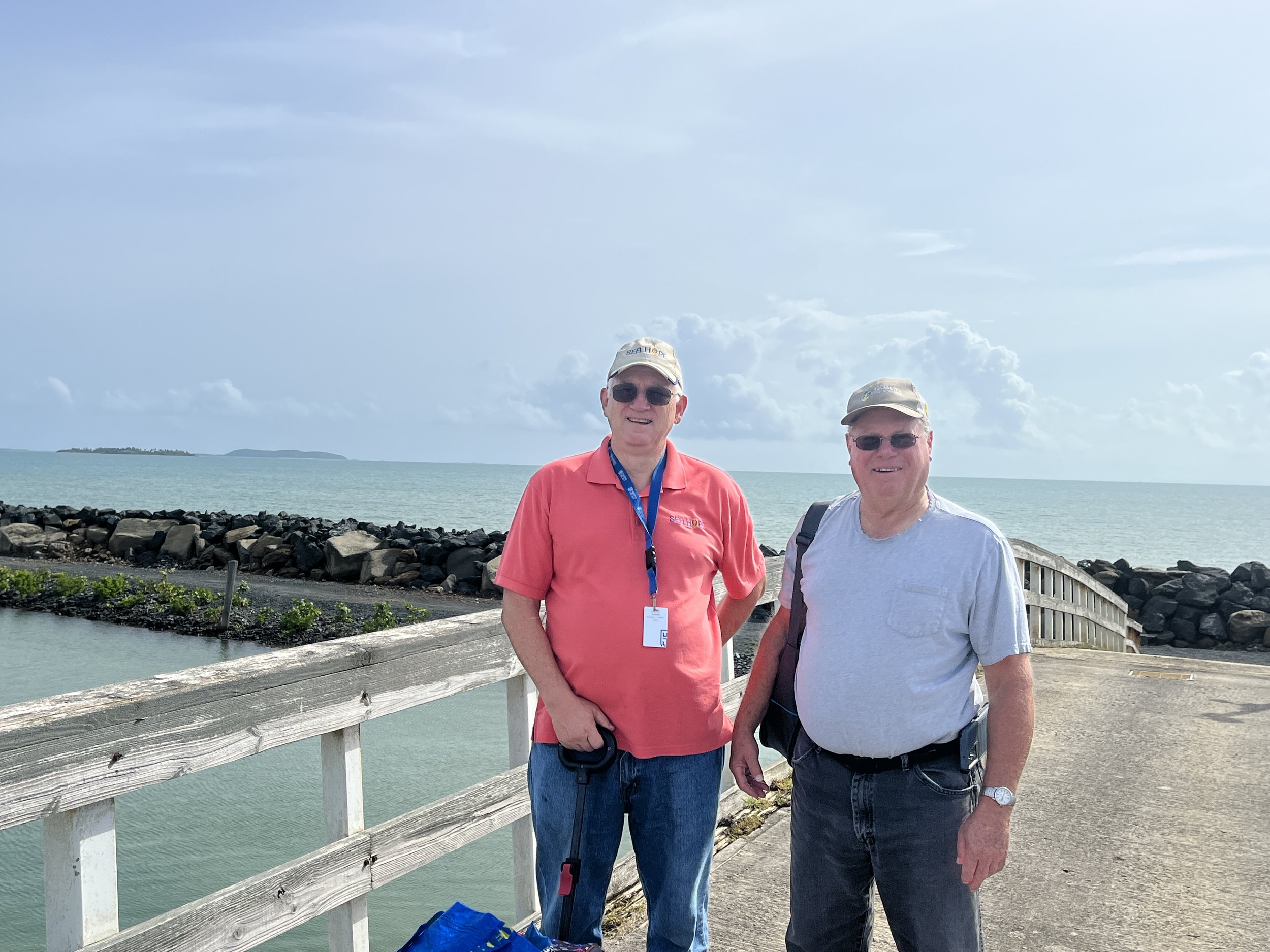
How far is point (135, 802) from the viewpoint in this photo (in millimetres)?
6477

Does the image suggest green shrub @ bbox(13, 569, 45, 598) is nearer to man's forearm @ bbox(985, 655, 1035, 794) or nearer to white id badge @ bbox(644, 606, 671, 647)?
white id badge @ bbox(644, 606, 671, 647)

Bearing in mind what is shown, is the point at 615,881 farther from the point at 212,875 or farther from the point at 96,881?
the point at 212,875

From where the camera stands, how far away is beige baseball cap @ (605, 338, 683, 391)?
2.59 meters

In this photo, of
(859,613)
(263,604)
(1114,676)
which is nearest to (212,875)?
(859,613)

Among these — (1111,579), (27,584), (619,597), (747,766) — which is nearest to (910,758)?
(747,766)

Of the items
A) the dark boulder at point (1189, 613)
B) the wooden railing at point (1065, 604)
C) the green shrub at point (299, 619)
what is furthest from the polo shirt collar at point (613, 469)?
the dark boulder at point (1189, 613)

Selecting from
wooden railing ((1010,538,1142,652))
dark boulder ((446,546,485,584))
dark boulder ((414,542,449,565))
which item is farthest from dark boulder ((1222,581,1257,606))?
dark boulder ((414,542,449,565))

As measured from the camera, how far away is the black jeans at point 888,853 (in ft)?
7.75

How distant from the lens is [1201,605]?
2041cm

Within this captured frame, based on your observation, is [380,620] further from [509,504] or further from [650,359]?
Answer: [509,504]

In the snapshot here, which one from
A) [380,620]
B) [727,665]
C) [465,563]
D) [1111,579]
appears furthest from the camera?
[1111,579]

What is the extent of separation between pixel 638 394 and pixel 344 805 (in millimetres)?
1298

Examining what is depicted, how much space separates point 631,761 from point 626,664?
0.25m

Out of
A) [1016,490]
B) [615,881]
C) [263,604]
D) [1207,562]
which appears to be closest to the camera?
[615,881]
